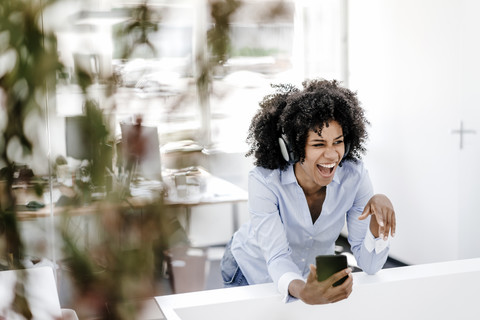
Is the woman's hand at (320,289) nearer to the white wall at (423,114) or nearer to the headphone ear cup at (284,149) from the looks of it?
the headphone ear cup at (284,149)

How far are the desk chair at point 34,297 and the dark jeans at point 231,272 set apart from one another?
148 centimetres

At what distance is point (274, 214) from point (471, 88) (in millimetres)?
1954

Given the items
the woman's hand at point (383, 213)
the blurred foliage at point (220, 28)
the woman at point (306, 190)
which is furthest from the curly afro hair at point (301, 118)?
the blurred foliage at point (220, 28)

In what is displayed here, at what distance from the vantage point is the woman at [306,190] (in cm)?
155

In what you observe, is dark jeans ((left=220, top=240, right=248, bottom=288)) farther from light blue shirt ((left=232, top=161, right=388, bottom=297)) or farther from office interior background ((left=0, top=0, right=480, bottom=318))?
office interior background ((left=0, top=0, right=480, bottom=318))

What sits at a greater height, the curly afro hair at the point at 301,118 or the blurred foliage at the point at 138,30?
the blurred foliage at the point at 138,30

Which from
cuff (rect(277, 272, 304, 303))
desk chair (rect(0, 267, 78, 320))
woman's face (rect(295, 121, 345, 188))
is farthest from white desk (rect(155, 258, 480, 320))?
desk chair (rect(0, 267, 78, 320))

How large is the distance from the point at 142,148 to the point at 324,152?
1299mm

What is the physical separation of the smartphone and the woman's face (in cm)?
36

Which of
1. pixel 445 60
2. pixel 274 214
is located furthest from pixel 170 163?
pixel 445 60

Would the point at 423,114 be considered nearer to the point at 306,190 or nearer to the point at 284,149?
the point at 306,190

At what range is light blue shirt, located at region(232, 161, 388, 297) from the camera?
1559 millimetres

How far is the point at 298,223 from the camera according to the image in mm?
1655

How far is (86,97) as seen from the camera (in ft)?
0.97
